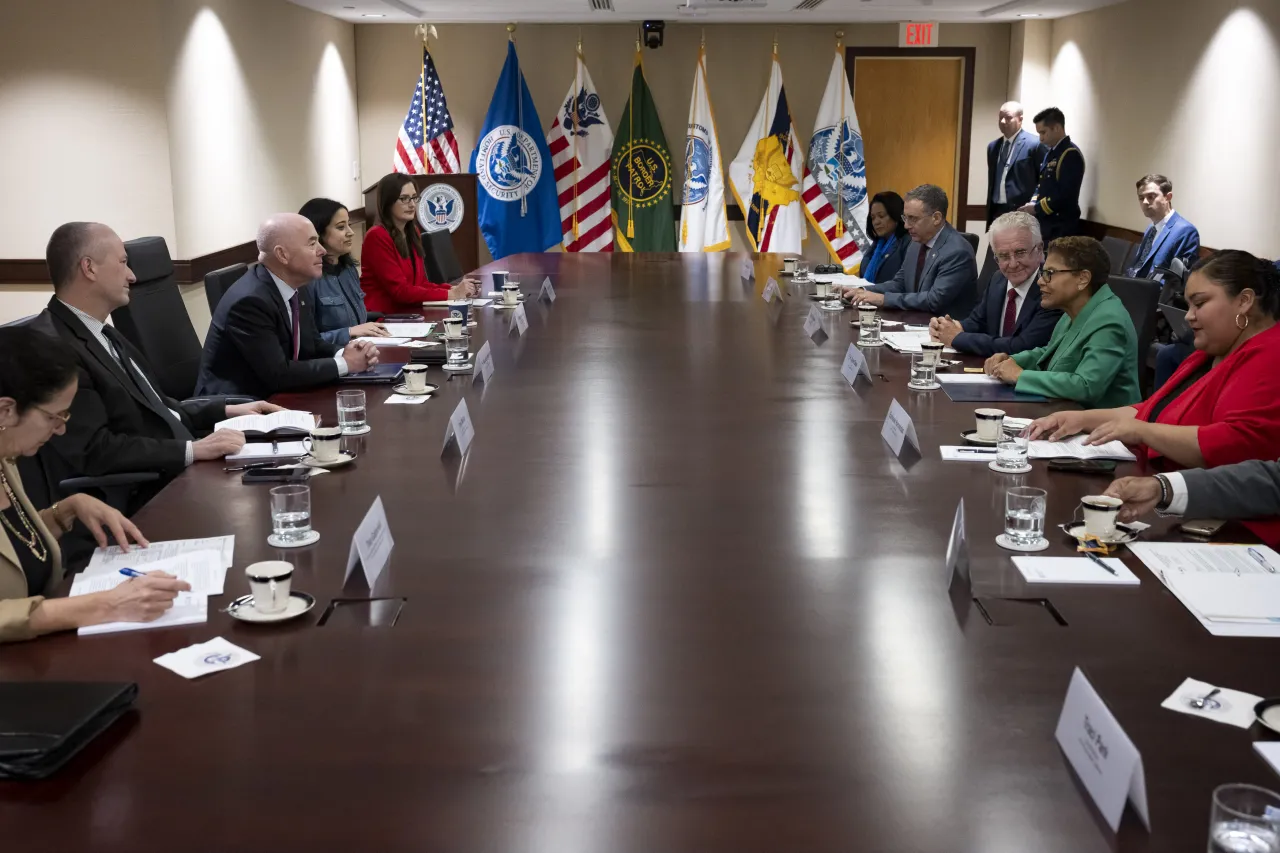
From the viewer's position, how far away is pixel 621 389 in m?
3.40

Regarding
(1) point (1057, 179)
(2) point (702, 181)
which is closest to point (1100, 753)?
(1) point (1057, 179)

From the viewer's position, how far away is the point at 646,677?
5.15 ft

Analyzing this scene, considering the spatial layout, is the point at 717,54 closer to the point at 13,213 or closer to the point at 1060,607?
the point at 13,213

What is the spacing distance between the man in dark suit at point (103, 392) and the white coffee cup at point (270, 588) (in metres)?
1.07

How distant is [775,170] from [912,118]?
1374mm

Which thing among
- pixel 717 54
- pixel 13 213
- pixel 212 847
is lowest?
pixel 212 847

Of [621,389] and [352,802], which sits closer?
[352,802]

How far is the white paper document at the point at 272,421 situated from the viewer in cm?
296

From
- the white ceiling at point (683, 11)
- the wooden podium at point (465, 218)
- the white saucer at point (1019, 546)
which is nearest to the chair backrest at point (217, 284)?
the white saucer at point (1019, 546)

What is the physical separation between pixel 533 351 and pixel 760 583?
223 centimetres

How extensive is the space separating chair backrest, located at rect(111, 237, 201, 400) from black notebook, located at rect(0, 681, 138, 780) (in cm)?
258

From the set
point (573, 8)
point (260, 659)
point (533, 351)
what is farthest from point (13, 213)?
point (260, 659)

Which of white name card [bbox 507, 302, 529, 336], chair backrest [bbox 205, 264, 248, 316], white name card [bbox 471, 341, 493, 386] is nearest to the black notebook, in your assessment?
white name card [bbox 471, 341, 493, 386]

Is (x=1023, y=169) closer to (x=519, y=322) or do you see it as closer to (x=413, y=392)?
(x=519, y=322)
